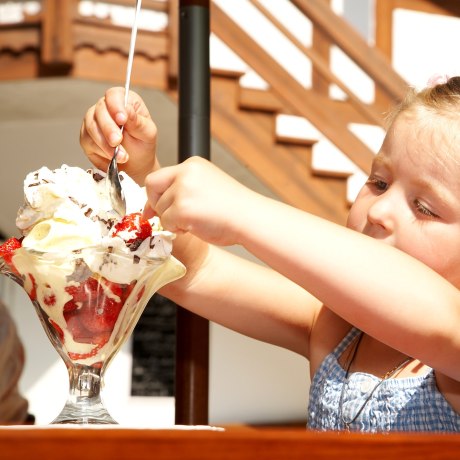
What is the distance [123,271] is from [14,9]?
14.6 feet

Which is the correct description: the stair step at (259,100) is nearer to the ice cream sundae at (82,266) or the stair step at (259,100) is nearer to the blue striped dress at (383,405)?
the blue striped dress at (383,405)

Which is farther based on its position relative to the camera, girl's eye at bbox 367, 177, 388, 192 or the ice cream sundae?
girl's eye at bbox 367, 177, 388, 192

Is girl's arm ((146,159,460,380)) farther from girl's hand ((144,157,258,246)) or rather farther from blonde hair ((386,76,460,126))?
blonde hair ((386,76,460,126))

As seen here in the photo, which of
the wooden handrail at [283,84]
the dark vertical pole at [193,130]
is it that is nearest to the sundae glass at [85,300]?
the dark vertical pole at [193,130]

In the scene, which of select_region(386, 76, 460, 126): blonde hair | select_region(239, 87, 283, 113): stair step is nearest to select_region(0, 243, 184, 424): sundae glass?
select_region(386, 76, 460, 126): blonde hair

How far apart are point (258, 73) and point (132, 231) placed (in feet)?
13.7

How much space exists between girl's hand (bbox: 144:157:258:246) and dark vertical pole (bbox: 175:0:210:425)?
212 mm

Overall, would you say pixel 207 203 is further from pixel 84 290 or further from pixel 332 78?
pixel 332 78

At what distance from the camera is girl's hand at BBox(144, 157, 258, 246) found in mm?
772

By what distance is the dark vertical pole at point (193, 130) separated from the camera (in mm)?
991

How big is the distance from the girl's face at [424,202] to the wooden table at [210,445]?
21.6 inches

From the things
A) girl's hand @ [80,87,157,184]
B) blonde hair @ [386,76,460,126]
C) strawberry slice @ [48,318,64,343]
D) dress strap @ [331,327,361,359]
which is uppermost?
blonde hair @ [386,76,460,126]

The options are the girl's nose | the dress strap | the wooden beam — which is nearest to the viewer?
the girl's nose

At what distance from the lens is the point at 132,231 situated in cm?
78
